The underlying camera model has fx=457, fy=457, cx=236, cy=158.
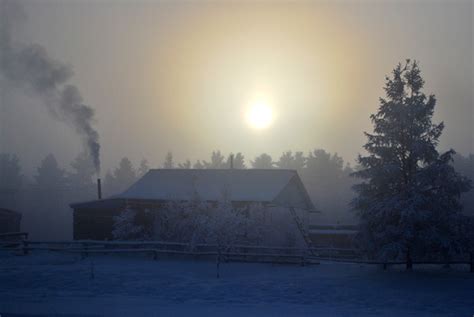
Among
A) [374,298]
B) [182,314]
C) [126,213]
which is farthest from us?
[126,213]

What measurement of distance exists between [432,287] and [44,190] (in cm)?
10121

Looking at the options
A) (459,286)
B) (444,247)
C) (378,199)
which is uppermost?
(378,199)

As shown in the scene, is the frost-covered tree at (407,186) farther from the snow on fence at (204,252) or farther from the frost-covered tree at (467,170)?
the frost-covered tree at (467,170)

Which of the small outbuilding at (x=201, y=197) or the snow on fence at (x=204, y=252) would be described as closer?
the snow on fence at (x=204, y=252)

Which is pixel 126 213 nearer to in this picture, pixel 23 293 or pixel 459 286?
pixel 23 293

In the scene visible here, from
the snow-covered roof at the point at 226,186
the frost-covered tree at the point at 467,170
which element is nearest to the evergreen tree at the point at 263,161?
the frost-covered tree at the point at 467,170

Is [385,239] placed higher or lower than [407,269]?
higher

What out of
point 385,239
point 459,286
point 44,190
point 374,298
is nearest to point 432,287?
point 459,286

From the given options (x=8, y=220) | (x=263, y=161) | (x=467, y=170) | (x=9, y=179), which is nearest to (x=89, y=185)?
(x=9, y=179)

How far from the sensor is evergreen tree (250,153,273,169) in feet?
424

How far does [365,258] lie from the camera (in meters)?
24.5

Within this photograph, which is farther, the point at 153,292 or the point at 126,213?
the point at 126,213

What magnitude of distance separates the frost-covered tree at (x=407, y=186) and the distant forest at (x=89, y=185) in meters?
51.5

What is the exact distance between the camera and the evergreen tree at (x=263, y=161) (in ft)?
424
